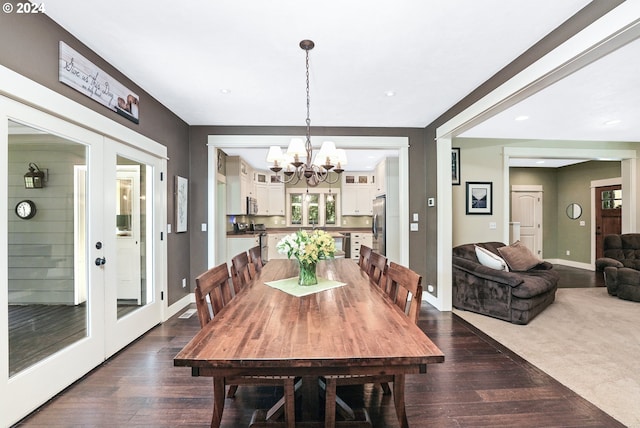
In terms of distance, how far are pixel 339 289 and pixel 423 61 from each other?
2.01 meters

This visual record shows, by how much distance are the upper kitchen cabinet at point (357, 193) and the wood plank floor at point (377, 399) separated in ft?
17.6

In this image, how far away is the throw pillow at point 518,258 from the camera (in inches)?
157

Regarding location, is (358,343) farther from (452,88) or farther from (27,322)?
(452,88)

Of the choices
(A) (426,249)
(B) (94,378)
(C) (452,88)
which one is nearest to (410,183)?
(A) (426,249)

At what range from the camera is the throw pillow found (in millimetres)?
3988

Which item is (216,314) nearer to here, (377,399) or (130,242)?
(377,399)

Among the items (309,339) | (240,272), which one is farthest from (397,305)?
(240,272)

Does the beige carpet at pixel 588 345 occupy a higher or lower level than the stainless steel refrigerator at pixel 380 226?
lower

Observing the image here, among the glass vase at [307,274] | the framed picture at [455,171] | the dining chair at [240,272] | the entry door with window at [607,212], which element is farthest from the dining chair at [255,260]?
the entry door with window at [607,212]

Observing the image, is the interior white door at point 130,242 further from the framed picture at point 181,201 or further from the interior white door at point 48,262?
the framed picture at point 181,201

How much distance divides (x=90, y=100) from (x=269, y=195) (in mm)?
5351

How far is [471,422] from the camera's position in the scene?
1.76 m

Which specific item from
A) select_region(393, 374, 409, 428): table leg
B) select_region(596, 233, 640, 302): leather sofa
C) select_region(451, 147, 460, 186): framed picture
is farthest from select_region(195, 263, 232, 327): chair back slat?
select_region(596, 233, 640, 302): leather sofa

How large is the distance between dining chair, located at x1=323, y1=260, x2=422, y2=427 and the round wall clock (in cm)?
214
